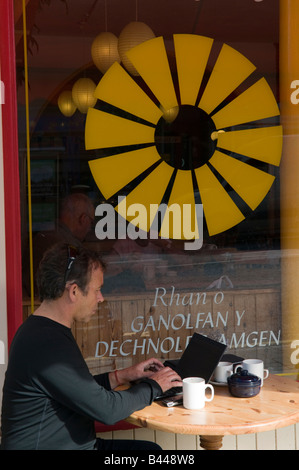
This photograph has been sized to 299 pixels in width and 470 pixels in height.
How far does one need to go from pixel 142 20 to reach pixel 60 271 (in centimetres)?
155

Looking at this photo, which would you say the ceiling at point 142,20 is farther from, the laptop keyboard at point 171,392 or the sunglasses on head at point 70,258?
the laptop keyboard at point 171,392

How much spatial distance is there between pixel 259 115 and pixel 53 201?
40.6 inches

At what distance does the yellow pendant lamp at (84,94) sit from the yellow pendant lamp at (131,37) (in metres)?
0.18

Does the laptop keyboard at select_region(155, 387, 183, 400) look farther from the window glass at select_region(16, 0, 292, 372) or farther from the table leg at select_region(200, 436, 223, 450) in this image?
the window glass at select_region(16, 0, 292, 372)

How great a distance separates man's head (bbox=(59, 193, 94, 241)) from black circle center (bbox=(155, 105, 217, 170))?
0.41 meters

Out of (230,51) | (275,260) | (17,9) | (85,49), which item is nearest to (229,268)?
(275,260)

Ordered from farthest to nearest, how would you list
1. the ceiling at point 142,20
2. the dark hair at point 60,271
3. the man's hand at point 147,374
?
the ceiling at point 142,20 < the man's hand at point 147,374 < the dark hair at point 60,271

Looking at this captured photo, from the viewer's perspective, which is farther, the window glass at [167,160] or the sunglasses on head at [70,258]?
the window glass at [167,160]

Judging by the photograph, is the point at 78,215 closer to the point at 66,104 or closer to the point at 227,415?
the point at 66,104

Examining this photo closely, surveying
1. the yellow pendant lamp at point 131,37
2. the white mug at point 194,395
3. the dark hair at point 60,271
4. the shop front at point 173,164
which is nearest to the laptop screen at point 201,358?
the white mug at point 194,395

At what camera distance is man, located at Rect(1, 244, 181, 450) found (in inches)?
68.9

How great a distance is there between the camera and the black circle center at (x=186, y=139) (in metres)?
2.99

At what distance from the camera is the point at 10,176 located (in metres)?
2.62
